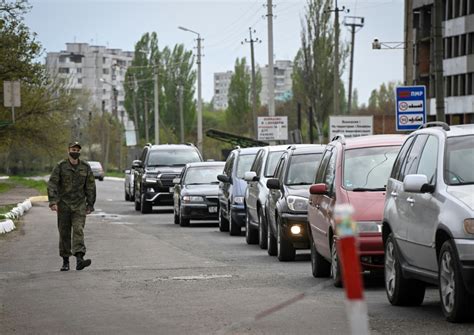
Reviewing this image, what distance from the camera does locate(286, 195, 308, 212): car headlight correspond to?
19.7 m

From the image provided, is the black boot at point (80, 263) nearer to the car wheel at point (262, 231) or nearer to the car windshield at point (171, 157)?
the car wheel at point (262, 231)

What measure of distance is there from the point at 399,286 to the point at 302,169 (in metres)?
8.77

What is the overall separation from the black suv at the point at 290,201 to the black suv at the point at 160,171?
58.6 ft

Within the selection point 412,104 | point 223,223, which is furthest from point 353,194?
point 412,104

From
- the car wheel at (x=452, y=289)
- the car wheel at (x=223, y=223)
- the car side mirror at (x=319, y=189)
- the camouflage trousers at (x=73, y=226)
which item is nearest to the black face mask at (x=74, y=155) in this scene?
the camouflage trousers at (x=73, y=226)

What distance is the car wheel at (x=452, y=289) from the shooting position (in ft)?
34.4

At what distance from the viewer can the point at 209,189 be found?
32.6 metres

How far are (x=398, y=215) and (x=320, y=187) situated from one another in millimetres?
3269

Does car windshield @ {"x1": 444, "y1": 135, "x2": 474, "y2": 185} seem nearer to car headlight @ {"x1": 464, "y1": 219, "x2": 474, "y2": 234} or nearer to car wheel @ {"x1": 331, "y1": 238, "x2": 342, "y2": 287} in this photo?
car headlight @ {"x1": 464, "y1": 219, "x2": 474, "y2": 234}

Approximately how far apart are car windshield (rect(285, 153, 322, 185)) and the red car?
3774 mm

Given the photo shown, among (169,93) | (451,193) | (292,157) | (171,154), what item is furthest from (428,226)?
(169,93)

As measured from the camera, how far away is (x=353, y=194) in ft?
50.1

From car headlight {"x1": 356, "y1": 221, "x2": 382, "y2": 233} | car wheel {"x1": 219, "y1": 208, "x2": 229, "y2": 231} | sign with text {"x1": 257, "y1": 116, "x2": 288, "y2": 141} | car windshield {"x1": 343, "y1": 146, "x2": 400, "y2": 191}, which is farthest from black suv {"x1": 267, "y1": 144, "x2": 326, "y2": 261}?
sign with text {"x1": 257, "y1": 116, "x2": 288, "y2": 141}

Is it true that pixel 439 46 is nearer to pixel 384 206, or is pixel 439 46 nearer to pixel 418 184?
pixel 384 206
